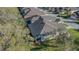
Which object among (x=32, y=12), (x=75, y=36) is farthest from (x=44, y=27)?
(x=75, y=36)

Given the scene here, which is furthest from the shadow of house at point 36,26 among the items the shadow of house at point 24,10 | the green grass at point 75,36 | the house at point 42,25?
the green grass at point 75,36

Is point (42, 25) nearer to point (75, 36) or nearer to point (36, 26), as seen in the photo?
point (36, 26)

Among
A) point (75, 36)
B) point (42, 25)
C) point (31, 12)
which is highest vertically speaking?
point (31, 12)

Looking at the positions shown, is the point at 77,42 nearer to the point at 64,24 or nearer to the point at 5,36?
the point at 64,24

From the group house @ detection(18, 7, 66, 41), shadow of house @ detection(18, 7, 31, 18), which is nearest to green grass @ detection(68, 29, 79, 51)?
house @ detection(18, 7, 66, 41)

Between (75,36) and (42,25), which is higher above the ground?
(42,25)

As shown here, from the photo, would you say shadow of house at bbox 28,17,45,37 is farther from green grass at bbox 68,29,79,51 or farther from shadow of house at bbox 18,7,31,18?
green grass at bbox 68,29,79,51

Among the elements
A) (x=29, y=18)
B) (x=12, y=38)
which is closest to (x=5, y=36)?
(x=12, y=38)
